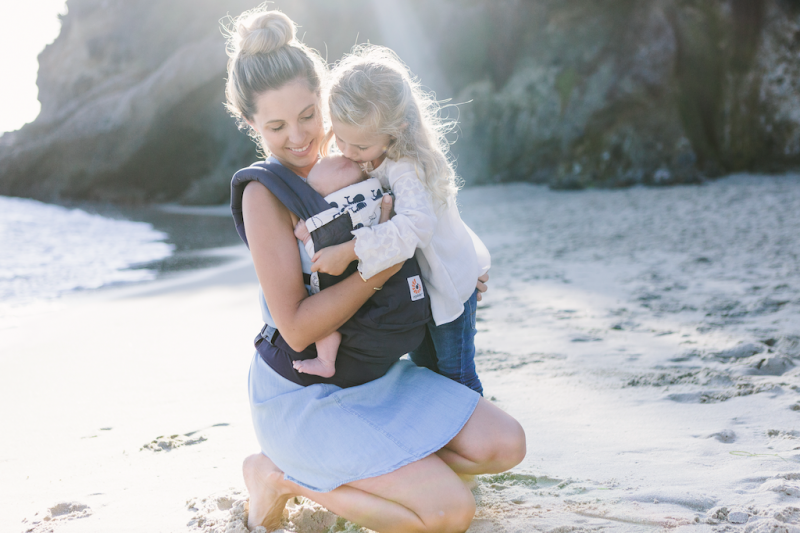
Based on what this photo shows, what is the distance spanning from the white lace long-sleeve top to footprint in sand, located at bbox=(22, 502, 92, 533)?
1.12 meters

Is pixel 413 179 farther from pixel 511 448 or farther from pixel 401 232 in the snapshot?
pixel 511 448

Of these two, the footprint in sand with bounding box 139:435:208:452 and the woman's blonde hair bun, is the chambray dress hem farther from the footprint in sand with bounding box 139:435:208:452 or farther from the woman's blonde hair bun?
the woman's blonde hair bun

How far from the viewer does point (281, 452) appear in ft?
5.56

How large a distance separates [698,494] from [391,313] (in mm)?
945

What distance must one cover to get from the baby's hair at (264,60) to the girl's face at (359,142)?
171 millimetres

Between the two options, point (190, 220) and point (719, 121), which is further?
point (190, 220)

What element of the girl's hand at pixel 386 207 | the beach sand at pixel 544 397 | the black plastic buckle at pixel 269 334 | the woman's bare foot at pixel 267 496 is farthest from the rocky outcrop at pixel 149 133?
the woman's bare foot at pixel 267 496

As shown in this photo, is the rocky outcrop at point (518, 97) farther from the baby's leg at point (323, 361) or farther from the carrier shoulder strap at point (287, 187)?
the baby's leg at point (323, 361)

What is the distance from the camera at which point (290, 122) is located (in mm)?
1818

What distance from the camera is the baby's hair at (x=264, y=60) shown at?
5.80 ft

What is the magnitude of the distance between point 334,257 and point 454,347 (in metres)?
0.53

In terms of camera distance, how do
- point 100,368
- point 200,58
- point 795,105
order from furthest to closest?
1. point 200,58
2. point 795,105
3. point 100,368

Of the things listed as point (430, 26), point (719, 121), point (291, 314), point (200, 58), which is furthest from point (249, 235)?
point (200, 58)

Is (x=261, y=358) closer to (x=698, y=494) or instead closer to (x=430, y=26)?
(x=698, y=494)
